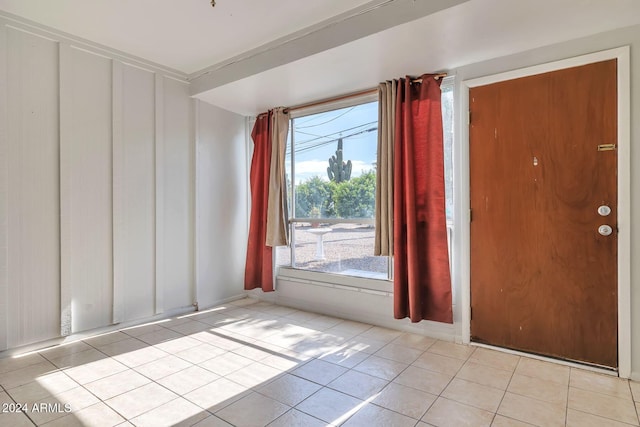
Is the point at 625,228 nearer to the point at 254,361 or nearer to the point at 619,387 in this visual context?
the point at 619,387

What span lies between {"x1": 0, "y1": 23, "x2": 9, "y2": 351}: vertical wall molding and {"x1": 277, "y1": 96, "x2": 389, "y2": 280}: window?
2.50 metres

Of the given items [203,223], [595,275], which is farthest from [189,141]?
[595,275]

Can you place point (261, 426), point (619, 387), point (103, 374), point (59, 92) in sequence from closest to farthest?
point (261, 426)
point (619, 387)
point (103, 374)
point (59, 92)

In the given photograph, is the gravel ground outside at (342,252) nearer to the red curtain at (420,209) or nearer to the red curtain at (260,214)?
the red curtain at (260,214)

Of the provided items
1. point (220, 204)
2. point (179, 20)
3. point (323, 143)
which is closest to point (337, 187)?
point (323, 143)

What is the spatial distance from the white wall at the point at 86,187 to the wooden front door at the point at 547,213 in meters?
2.99

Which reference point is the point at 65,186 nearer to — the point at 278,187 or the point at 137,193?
the point at 137,193

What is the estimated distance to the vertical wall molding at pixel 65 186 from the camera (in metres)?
2.82

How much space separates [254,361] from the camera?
8.47 ft

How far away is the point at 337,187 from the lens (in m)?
3.71

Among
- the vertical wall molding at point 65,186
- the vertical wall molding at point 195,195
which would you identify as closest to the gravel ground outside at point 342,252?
the vertical wall molding at point 195,195

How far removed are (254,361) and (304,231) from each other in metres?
1.73

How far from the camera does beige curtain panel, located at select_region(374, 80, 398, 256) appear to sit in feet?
10.2

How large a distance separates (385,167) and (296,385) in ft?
6.42
